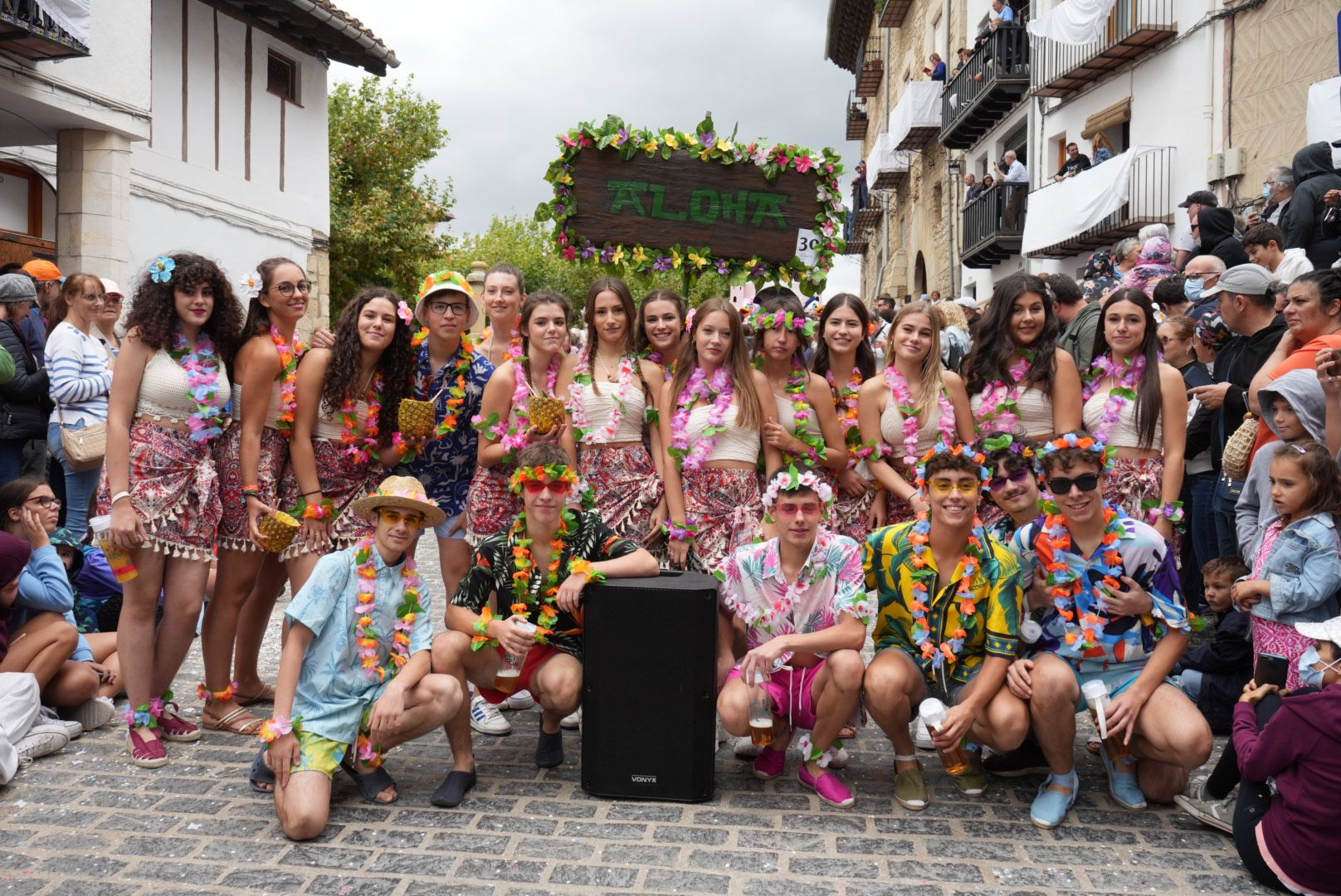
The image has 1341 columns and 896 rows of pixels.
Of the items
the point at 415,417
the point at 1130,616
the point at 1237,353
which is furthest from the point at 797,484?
the point at 1237,353

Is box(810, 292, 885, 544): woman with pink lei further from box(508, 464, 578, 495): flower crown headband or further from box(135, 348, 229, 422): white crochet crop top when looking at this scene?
box(135, 348, 229, 422): white crochet crop top

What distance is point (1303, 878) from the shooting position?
337 centimetres

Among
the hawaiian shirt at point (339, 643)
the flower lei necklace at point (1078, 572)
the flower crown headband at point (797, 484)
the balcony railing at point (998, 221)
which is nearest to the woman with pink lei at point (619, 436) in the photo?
the flower crown headband at point (797, 484)

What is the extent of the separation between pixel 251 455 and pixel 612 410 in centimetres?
163

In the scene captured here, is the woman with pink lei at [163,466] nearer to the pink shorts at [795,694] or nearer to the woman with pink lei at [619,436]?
the woman with pink lei at [619,436]

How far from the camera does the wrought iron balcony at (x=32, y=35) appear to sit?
32.4 ft

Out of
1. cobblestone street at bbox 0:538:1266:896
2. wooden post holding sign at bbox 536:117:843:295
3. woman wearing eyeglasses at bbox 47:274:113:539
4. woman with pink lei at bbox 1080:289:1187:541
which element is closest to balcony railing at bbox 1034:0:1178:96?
woman with pink lei at bbox 1080:289:1187:541

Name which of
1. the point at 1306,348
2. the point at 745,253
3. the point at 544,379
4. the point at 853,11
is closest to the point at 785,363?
the point at 745,253

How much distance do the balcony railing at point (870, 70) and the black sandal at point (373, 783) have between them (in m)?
31.0

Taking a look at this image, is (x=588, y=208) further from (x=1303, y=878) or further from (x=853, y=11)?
(x=853, y=11)

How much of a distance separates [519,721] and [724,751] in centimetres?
106

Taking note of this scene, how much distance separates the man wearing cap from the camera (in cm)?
550

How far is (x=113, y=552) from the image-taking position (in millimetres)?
4559

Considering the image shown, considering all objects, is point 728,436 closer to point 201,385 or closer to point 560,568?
point 560,568
